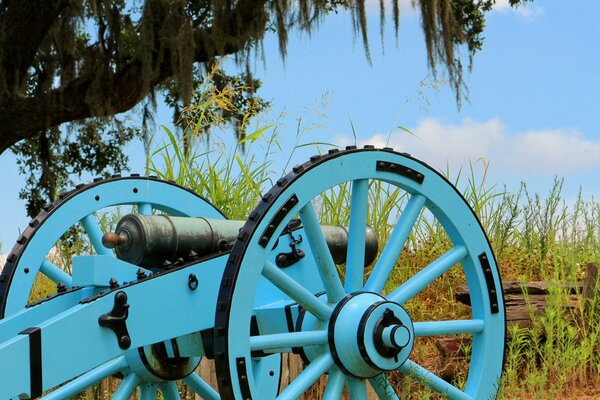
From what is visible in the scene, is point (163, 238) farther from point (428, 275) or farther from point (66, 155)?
point (66, 155)

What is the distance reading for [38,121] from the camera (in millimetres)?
11531

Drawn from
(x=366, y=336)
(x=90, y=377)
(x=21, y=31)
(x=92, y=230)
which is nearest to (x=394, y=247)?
(x=366, y=336)

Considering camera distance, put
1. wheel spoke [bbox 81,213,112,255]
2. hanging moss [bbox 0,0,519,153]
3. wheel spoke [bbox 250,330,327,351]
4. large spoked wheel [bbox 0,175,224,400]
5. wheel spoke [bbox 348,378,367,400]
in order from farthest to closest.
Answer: hanging moss [bbox 0,0,519,153]
wheel spoke [bbox 81,213,112,255]
large spoked wheel [bbox 0,175,224,400]
wheel spoke [bbox 348,378,367,400]
wheel spoke [bbox 250,330,327,351]

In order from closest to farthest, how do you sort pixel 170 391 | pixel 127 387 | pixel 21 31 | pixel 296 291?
pixel 296 291 < pixel 127 387 < pixel 170 391 < pixel 21 31

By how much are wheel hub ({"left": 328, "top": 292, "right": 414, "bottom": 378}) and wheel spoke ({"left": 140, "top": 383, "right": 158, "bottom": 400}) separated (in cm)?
97

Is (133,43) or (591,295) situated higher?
(133,43)

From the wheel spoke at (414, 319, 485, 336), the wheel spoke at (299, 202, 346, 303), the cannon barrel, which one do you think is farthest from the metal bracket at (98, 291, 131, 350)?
the wheel spoke at (414, 319, 485, 336)

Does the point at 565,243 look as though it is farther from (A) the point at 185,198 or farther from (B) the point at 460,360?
(A) the point at 185,198

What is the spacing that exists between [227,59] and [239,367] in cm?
1006

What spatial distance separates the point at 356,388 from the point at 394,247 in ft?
1.55

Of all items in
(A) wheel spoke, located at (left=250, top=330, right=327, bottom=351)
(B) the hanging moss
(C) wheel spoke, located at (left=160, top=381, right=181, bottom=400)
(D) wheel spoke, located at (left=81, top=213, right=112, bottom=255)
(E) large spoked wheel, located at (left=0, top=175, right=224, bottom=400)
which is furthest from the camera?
(B) the hanging moss

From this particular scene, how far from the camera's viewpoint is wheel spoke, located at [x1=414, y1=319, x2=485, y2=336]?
3.01 meters

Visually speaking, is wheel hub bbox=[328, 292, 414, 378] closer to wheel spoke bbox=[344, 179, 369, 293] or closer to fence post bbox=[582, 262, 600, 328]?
wheel spoke bbox=[344, 179, 369, 293]

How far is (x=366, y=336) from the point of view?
274cm
